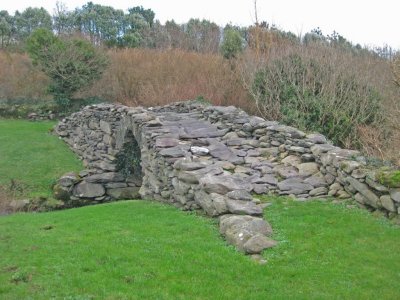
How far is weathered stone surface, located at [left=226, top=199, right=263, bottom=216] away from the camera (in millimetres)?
9094

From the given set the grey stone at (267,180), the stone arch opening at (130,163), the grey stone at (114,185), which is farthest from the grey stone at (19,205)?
the grey stone at (267,180)

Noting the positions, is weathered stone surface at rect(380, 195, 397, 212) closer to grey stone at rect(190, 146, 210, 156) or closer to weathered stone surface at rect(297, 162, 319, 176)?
weathered stone surface at rect(297, 162, 319, 176)

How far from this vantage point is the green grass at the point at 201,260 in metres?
6.15

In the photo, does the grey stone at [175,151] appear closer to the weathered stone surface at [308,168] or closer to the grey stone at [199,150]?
the grey stone at [199,150]

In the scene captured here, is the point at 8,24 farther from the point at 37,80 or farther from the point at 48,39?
the point at 48,39

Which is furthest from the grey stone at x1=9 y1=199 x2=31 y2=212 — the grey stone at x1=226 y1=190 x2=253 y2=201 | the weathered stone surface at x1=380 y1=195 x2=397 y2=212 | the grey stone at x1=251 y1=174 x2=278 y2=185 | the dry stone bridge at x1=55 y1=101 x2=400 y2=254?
the weathered stone surface at x1=380 y1=195 x2=397 y2=212

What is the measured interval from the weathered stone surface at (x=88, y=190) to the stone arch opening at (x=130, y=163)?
4.07 ft

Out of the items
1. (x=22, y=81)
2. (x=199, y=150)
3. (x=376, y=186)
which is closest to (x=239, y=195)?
(x=376, y=186)

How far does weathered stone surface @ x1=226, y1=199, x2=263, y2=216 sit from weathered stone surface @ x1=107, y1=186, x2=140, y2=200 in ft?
28.9

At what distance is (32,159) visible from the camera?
807 inches

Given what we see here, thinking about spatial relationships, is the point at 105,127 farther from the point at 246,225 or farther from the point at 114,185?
the point at 246,225

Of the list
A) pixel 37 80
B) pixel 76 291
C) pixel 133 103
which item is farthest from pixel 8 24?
pixel 76 291

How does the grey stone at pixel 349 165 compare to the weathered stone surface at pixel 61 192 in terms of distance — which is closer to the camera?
the grey stone at pixel 349 165

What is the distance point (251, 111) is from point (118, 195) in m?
5.84
